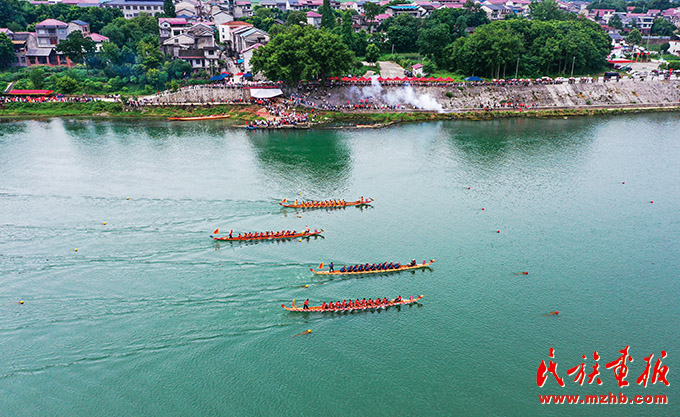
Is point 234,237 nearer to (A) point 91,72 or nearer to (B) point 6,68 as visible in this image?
(A) point 91,72

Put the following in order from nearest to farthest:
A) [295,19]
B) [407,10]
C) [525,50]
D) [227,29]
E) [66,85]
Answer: [66,85] < [525,50] < [227,29] < [295,19] < [407,10]

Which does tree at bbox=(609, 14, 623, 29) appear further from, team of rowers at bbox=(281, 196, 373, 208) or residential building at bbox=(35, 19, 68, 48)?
residential building at bbox=(35, 19, 68, 48)

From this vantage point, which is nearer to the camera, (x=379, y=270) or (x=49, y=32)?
(x=379, y=270)

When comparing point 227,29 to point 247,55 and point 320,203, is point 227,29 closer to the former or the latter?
point 247,55

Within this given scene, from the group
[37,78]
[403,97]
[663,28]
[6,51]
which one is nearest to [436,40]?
[403,97]

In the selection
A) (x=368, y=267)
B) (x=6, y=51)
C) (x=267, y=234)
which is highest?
(x=6, y=51)

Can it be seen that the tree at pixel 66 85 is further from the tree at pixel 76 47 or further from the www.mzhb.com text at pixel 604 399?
the www.mzhb.com text at pixel 604 399
